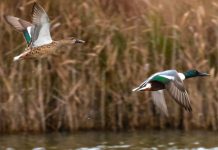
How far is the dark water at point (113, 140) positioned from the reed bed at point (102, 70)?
0.10 metres

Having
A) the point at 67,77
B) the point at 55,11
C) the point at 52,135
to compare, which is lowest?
the point at 52,135

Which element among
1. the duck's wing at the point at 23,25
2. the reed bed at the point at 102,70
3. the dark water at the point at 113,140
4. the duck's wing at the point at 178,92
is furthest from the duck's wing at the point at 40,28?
the dark water at the point at 113,140

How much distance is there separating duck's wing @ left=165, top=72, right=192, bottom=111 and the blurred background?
2.19 m

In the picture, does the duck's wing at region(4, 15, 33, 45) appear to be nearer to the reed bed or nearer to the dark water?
the reed bed

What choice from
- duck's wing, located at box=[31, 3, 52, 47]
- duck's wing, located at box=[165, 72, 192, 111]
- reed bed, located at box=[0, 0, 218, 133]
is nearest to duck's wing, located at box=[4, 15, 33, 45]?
duck's wing, located at box=[31, 3, 52, 47]

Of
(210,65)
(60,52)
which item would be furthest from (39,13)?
(210,65)

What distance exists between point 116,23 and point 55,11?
802 millimetres

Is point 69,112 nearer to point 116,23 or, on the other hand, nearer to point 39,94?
point 39,94

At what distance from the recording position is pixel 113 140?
11484 millimetres

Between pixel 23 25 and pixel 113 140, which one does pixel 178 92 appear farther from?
pixel 113 140

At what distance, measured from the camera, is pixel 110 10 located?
12.1 m

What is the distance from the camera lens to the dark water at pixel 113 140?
1123 centimetres

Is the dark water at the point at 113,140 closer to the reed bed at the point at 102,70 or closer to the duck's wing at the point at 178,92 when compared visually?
the reed bed at the point at 102,70

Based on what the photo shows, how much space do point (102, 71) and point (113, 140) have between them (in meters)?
0.91
